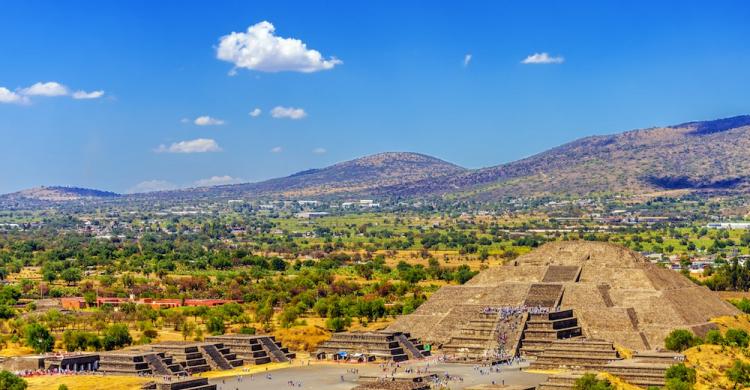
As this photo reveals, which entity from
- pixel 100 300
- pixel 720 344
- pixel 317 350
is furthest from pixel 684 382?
pixel 100 300

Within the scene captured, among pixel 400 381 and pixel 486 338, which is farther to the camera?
pixel 486 338

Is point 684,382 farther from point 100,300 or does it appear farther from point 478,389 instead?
point 100,300

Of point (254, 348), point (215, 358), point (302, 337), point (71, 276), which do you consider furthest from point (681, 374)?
point (71, 276)

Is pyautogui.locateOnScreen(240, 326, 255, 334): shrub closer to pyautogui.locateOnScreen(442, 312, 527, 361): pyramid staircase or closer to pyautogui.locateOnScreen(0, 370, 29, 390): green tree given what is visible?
pyautogui.locateOnScreen(442, 312, 527, 361): pyramid staircase

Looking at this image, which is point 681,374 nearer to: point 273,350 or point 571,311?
point 571,311

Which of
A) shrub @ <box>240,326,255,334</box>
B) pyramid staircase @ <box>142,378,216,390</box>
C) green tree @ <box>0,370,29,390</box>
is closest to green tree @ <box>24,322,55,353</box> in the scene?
shrub @ <box>240,326,255,334</box>

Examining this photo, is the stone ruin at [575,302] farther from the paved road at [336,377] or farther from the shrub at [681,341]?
the paved road at [336,377]
